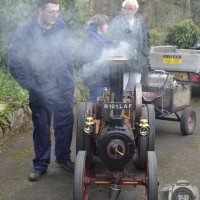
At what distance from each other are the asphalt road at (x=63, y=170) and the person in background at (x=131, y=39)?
0.91m

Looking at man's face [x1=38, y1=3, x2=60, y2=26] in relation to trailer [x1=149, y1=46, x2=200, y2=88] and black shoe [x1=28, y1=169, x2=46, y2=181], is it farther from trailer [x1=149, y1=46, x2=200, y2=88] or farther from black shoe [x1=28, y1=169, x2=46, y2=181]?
trailer [x1=149, y1=46, x2=200, y2=88]

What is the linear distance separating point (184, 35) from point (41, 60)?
8.72 meters

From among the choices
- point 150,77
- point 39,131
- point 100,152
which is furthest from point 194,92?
point 100,152

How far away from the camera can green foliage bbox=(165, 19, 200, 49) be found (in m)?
12.3

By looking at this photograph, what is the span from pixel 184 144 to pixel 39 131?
206 centimetres

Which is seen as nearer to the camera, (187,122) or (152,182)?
(152,182)

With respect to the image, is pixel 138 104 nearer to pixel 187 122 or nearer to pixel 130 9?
pixel 130 9

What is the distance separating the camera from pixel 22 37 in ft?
13.6

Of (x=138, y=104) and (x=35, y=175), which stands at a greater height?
(x=138, y=104)

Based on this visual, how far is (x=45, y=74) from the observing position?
432cm

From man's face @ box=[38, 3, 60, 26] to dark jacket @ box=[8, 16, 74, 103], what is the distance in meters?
0.12

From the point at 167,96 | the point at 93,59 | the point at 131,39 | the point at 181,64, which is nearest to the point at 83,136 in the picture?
the point at 93,59

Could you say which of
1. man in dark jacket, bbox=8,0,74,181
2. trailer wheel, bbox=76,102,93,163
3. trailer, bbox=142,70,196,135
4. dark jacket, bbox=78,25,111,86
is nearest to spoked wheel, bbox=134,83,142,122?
trailer wheel, bbox=76,102,93,163

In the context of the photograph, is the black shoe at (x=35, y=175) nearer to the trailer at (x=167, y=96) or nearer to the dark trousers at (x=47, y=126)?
the dark trousers at (x=47, y=126)
